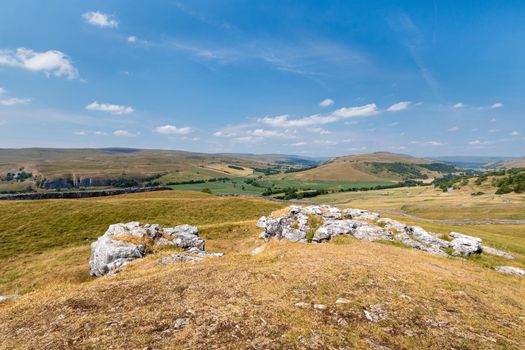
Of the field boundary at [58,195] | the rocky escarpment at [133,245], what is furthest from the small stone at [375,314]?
the field boundary at [58,195]

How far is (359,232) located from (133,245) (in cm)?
3144

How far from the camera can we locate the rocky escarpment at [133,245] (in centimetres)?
3171

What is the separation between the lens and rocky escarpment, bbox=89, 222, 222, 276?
3171 cm

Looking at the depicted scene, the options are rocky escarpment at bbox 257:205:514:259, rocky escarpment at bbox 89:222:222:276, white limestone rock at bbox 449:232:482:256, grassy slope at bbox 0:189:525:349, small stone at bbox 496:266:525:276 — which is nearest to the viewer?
grassy slope at bbox 0:189:525:349

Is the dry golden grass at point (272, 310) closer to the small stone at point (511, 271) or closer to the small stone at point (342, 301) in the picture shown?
the small stone at point (342, 301)

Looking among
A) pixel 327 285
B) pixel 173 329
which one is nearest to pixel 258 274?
pixel 327 285

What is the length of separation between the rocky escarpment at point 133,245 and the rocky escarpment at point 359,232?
1374 centimetres

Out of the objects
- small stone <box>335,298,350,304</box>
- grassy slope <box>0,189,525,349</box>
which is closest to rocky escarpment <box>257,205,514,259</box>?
grassy slope <box>0,189,525,349</box>

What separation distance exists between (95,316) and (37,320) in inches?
128

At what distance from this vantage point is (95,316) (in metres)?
14.8

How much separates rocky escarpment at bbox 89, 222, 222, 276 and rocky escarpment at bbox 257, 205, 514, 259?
13.7 meters

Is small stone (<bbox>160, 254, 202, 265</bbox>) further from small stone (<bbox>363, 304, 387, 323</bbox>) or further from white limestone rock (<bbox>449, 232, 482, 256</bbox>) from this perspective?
white limestone rock (<bbox>449, 232, 482, 256</bbox>)

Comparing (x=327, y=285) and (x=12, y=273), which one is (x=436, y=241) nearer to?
(x=327, y=285)

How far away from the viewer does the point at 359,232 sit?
3994 centimetres
